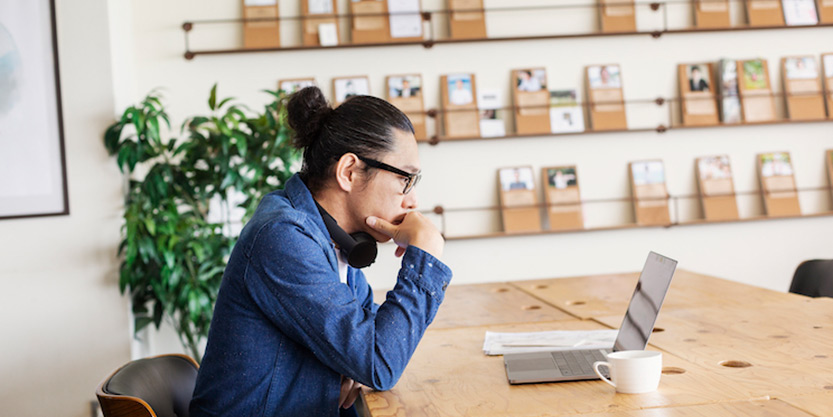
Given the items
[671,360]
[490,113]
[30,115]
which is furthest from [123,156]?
[671,360]

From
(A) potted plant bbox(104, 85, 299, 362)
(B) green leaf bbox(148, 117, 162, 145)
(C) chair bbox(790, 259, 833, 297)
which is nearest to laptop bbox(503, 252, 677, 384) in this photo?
(C) chair bbox(790, 259, 833, 297)

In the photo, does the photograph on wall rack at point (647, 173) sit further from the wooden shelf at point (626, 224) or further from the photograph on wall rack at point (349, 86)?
the photograph on wall rack at point (349, 86)

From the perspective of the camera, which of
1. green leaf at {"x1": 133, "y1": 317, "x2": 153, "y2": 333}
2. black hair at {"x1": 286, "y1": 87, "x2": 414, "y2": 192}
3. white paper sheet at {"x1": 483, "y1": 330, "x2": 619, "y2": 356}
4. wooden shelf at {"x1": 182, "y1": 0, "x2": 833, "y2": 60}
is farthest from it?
wooden shelf at {"x1": 182, "y1": 0, "x2": 833, "y2": 60}

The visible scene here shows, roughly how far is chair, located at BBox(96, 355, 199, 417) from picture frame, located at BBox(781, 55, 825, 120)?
11.9ft

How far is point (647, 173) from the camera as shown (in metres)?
4.04

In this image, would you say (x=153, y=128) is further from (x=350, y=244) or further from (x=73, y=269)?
(x=350, y=244)

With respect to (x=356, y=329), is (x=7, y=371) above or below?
below

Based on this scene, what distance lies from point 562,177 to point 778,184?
1240mm

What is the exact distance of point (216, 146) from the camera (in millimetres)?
3201

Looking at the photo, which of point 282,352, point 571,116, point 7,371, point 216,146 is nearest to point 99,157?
point 216,146

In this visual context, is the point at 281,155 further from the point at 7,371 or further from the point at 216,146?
the point at 7,371

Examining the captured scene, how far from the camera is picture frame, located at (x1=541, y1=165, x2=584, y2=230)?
13.0ft

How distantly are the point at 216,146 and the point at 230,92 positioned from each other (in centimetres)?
74

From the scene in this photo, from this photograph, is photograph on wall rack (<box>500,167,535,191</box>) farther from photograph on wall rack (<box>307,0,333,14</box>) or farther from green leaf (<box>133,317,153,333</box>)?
green leaf (<box>133,317,153,333</box>)
